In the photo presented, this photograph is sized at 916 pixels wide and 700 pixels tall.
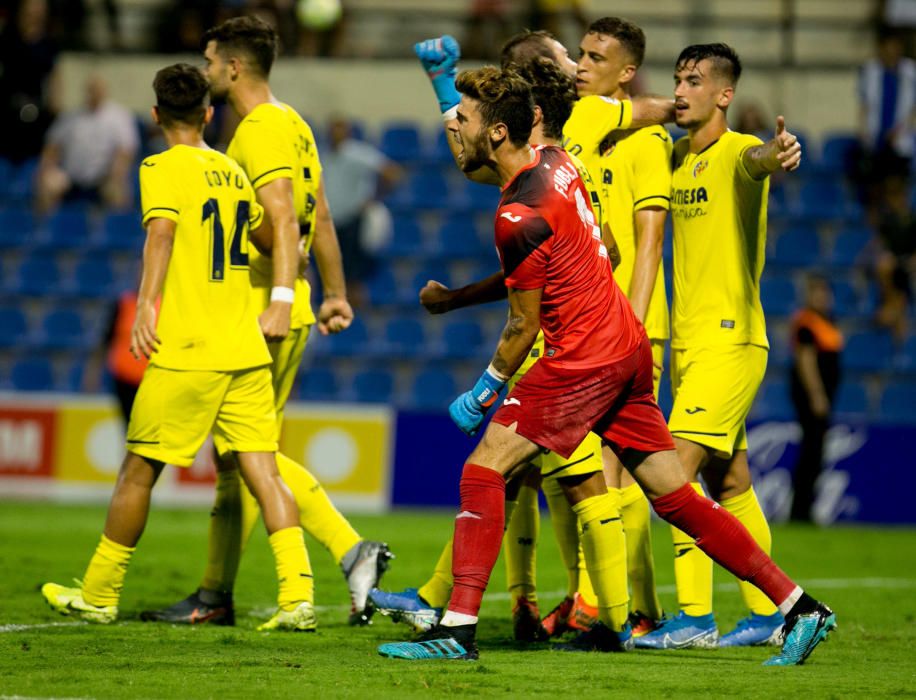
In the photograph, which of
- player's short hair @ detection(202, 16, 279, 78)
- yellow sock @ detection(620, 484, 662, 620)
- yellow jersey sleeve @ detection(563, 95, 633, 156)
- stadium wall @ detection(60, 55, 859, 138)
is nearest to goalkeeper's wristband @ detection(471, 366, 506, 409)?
yellow sock @ detection(620, 484, 662, 620)

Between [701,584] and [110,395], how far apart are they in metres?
10.4

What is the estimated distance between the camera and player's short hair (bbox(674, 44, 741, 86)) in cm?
680

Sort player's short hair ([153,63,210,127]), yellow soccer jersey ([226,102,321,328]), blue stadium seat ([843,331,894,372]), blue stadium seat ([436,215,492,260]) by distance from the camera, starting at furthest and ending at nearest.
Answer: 1. blue stadium seat ([436,215,492,260])
2. blue stadium seat ([843,331,894,372])
3. yellow soccer jersey ([226,102,321,328])
4. player's short hair ([153,63,210,127])

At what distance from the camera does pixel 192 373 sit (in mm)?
6703

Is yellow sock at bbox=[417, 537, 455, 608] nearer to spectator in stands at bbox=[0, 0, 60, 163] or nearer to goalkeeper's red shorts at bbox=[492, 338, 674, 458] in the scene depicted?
goalkeeper's red shorts at bbox=[492, 338, 674, 458]

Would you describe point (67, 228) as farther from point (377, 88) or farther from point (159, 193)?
point (159, 193)

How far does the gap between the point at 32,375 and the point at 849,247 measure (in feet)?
31.2

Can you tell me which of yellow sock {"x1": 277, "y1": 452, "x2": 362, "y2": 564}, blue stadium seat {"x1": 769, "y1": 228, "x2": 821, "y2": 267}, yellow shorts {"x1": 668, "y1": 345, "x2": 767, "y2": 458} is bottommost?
yellow sock {"x1": 277, "y1": 452, "x2": 362, "y2": 564}

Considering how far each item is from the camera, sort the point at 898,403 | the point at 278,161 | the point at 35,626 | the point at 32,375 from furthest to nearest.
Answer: the point at 32,375
the point at 898,403
the point at 278,161
the point at 35,626

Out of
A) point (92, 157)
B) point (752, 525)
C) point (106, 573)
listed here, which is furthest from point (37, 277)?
point (752, 525)

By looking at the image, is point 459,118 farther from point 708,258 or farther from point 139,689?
point 139,689

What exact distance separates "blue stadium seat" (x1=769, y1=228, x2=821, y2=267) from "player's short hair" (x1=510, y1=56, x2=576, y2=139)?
11406 mm

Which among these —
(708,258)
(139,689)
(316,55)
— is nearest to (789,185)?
(316,55)

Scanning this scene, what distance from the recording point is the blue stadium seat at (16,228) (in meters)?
17.4
